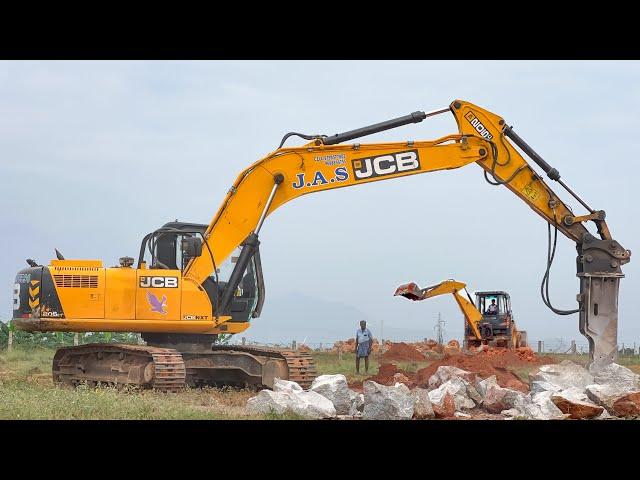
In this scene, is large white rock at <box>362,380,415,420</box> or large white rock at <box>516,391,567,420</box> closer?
large white rock at <box>362,380,415,420</box>

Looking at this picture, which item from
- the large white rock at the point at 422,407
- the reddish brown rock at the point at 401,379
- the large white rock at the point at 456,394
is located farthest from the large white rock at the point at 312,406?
the reddish brown rock at the point at 401,379

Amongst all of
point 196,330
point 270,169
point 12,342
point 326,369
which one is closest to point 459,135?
point 270,169

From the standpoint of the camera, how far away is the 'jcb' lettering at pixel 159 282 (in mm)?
17875

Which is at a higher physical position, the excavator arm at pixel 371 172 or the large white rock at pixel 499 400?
the excavator arm at pixel 371 172

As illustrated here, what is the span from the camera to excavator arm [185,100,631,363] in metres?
18.0

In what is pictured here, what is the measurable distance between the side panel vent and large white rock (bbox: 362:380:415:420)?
20.3 ft

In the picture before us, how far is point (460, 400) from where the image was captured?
1563cm

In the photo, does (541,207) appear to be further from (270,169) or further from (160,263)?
(160,263)

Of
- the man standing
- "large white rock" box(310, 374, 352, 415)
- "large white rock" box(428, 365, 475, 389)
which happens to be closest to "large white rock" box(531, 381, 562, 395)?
"large white rock" box(428, 365, 475, 389)

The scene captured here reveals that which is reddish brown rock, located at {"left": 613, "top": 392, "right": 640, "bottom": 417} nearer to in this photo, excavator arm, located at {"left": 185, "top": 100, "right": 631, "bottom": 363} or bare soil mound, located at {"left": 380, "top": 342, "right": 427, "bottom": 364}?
excavator arm, located at {"left": 185, "top": 100, "right": 631, "bottom": 363}

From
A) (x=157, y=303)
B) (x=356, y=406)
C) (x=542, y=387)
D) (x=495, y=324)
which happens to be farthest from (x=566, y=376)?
(x=495, y=324)

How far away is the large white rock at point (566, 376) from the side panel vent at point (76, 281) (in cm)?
827

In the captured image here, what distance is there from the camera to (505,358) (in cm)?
2981

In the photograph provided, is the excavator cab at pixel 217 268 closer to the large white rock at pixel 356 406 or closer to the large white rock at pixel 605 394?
the large white rock at pixel 356 406
